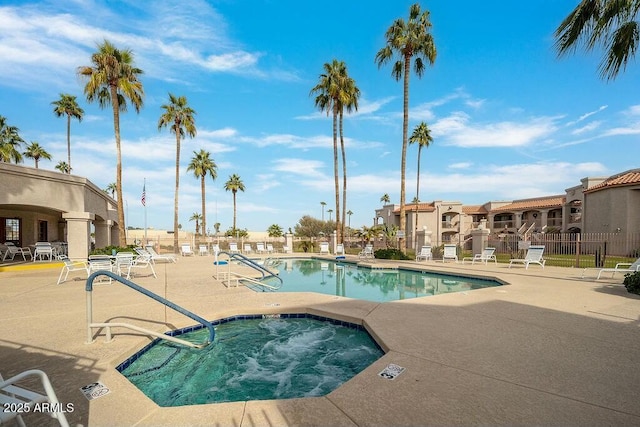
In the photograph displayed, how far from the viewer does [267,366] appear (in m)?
4.47

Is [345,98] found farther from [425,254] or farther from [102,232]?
[102,232]

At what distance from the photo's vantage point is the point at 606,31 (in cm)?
624

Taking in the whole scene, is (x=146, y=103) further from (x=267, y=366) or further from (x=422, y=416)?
(x=422, y=416)

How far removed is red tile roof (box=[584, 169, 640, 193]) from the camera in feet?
70.2

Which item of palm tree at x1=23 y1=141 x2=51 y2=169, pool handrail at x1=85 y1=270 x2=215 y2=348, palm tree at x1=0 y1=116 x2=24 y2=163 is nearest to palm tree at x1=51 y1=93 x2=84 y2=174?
palm tree at x1=0 y1=116 x2=24 y2=163

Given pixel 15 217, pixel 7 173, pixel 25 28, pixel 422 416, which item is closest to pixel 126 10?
pixel 25 28

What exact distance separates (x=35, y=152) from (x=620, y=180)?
5500 cm

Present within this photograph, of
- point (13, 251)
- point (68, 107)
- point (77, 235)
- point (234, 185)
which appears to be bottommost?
point (13, 251)

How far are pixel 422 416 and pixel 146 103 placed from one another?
2151 centimetres

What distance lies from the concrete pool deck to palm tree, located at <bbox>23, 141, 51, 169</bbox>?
121 feet

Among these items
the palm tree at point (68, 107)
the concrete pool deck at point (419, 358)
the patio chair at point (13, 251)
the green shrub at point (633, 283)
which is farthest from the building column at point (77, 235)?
the palm tree at point (68, 107)

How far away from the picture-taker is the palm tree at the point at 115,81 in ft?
54.1

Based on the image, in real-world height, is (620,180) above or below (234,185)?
below

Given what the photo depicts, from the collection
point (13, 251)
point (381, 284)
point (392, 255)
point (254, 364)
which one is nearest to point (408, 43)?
point (392, 255)
